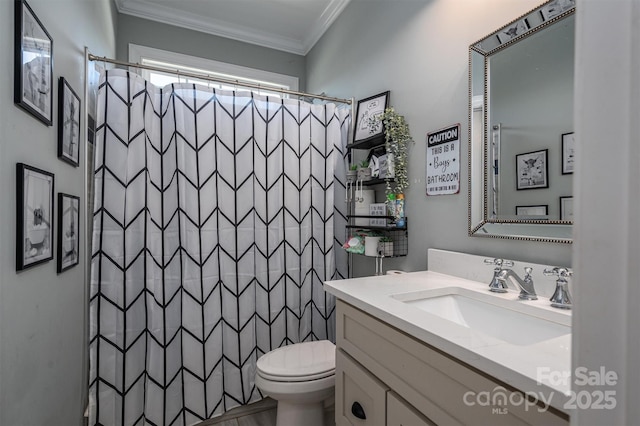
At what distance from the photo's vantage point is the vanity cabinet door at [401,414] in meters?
0.81

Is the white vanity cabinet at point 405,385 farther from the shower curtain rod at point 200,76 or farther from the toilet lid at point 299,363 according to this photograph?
the shower curtain rod at point 200,76

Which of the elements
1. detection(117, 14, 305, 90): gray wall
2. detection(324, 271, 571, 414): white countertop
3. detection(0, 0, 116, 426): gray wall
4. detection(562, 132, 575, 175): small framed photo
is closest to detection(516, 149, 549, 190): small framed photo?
detection(562, 132, 575, 175): small framed photo

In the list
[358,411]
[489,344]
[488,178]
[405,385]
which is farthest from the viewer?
[488,178]

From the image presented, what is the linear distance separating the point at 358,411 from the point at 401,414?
25cm

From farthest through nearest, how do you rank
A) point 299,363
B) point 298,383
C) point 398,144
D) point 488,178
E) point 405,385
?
point 398,144, point 299,363, point 298,383, point 488,178, point 405,385

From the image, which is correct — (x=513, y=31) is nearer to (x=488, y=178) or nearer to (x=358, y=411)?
(x=488, y=178)

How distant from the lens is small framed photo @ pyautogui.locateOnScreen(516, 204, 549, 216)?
1128mm

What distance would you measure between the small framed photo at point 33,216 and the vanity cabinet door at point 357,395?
40.3 inches

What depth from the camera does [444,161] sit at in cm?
152

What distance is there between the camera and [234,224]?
189 cm

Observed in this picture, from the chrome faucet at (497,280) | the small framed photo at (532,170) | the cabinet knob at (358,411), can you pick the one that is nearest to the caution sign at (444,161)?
the small framed photo at (532,170)

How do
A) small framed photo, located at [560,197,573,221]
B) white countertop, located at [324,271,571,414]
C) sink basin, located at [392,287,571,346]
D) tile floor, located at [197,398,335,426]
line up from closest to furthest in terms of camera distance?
white countertop, located at [324,271,571,414]
sink basin, located at [392,287,571,346]
small framed photo, located at [560,197,573,221]
tile floor, located at [197,398,335,426]

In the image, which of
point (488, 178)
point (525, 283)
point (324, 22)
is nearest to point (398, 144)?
point (488, 178)

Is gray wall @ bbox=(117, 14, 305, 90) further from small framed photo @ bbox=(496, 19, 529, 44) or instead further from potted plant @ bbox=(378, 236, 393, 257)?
small framed photo @ bbox=(496, 19, 529, 44)
